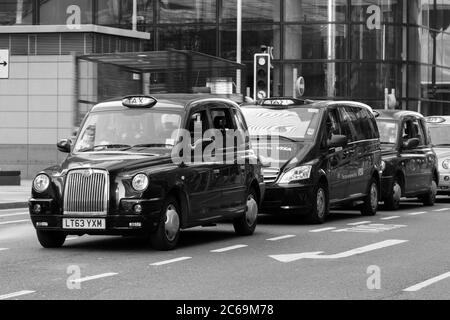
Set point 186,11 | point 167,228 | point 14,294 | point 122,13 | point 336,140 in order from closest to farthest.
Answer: point 14,294, point 167,228, point 336,140, point 186,11, point 122,13

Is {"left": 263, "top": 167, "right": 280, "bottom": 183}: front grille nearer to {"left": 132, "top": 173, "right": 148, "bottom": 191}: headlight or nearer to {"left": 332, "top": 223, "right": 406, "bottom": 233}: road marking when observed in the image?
{"left": 332, "top": 223, "right": 406, "bottom": 233}: road marking

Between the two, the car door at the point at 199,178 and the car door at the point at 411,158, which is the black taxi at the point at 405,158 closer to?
the car door at the point at 411,158

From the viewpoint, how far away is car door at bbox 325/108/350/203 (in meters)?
19.0

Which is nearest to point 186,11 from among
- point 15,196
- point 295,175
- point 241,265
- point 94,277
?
point 15,196

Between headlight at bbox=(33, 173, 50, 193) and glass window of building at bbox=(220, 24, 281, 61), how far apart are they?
36.6 metres

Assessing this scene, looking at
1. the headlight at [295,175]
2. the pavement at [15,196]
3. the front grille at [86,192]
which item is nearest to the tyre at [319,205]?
the headlight at [295,175]

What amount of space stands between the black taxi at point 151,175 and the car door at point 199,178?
13mm

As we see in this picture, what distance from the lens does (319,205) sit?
18.6 metres

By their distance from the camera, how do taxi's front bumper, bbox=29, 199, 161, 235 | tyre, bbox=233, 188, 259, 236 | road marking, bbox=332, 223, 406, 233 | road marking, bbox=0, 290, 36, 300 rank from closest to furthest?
1. road marking, bbox=0, 290, 36, 300
2. taxi's front bumper, bbox=29, 199, 161, 235
3. tyre, bbox=233, 188, 259, 236
4. road marking, bbox=332, 223, 406, 233

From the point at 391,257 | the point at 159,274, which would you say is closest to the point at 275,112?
the point at 391,257

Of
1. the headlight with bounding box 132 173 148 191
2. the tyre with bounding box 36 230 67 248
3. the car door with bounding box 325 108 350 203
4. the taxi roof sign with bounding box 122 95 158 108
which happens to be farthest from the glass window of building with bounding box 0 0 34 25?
the headlight with bounding box 132 173 148 191

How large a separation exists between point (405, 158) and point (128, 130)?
10516 mm

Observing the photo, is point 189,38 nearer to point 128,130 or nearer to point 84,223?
point 128,130

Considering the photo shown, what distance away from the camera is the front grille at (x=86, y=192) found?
13273mm
